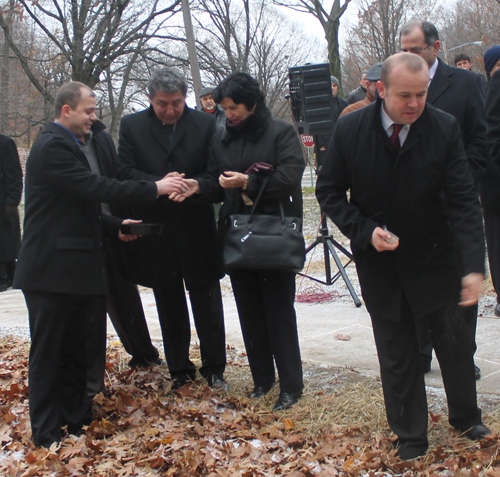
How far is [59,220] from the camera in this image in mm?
3477

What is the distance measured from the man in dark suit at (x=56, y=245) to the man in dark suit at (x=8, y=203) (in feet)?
15.5

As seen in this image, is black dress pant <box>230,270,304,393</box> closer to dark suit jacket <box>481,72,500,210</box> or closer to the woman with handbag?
the woman with handbag

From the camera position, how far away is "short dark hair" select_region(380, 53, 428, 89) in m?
2.74

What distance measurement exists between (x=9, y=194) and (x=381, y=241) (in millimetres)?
6432

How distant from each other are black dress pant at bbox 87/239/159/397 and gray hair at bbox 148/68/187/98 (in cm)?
107

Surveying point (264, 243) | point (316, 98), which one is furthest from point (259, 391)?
point (316, 98)

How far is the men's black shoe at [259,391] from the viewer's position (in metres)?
4.07

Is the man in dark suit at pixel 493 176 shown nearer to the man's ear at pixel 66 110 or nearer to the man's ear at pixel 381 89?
the man's ear at pixel 381 89

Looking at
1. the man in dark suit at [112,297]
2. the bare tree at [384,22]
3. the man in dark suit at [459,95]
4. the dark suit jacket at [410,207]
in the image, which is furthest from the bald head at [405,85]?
the bare tree at [384,22]

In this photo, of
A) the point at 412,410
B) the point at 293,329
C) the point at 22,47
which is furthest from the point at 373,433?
the point at 22,47

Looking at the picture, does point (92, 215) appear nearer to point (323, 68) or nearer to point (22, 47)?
point (323, 68)

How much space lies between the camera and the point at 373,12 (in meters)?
31.6

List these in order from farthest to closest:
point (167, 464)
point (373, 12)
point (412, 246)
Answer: point (373, 12)
point (167, 464)
point (412, 246)

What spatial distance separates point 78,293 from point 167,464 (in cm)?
102
